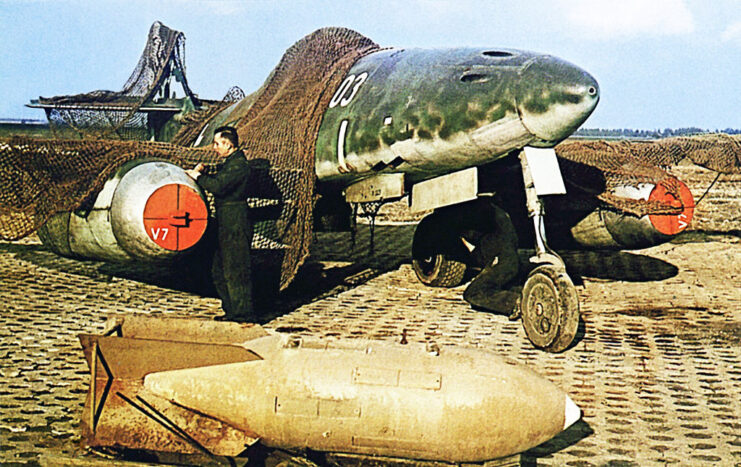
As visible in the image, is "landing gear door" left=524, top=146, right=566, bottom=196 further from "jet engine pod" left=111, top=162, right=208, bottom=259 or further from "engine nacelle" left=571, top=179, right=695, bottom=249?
"jet engine pod" left=111, top=162, right=208, bottom=259

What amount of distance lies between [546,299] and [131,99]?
1035 cm

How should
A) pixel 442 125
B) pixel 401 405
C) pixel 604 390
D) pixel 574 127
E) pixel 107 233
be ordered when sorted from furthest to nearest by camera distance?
pixel 107 233
pixel 442 125
pixel 574 127
pixel 604 390
pixel 401 405

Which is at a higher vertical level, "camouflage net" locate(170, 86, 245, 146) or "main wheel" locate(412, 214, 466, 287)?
"camouflage net" locate(170, 86, 245, 146)

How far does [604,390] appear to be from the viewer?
245 inches

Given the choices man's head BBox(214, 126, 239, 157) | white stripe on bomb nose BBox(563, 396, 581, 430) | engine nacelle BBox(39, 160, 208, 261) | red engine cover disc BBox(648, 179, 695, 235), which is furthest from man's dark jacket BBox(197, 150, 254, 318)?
red engine cover disc BBox(648, 179, 695, 235)

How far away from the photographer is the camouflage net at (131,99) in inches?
550

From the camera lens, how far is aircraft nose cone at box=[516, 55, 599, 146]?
6.75m

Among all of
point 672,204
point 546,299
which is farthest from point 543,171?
point 672,204

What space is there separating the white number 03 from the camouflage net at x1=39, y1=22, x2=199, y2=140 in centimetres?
582

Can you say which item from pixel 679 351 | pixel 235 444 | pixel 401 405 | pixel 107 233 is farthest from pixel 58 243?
pixel 679 351

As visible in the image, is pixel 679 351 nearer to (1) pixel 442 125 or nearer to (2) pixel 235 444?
Result: (1) pixel 442 125

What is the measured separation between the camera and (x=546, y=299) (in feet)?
23.5

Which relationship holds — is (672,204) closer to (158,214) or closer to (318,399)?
(158,214)

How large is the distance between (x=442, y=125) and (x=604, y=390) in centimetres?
293
